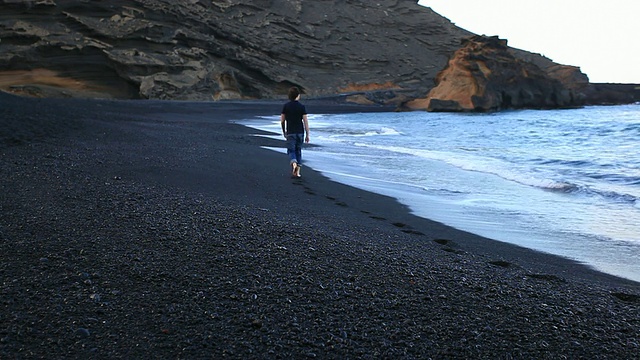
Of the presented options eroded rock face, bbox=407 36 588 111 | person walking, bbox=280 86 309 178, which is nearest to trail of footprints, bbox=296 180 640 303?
person walking, bbox=280 86 309 178

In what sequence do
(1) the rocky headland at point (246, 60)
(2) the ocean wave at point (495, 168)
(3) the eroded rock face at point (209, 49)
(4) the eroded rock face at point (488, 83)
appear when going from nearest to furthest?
(2) the ocean wave at point (495, 168), (3) the eroded rock face at point (209, 49), (1) the rocky headland at point (246, 60), (4) the eroded rock face at point (488, 83)

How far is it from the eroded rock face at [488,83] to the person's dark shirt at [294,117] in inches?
1323

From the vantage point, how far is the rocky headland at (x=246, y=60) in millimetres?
34125

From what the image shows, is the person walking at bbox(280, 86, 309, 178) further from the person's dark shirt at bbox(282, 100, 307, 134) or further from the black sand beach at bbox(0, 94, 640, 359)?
the black sand beach at bbox(0, 94, 640, 359)

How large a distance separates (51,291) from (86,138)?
656 cm

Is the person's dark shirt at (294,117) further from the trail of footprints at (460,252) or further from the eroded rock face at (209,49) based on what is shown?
the eroded rock face at (209,49)

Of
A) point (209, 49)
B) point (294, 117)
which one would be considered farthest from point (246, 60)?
point (294, 117)

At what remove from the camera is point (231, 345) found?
2.01 metres

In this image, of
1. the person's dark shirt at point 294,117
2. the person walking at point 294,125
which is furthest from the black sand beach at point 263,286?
the person's dark shirt at point 294,117

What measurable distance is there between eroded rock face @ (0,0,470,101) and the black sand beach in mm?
31399

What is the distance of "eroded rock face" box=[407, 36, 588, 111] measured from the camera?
39.7 meters

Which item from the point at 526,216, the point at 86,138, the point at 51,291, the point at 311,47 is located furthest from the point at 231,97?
the point at 51,291

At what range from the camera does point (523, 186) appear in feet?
26.2

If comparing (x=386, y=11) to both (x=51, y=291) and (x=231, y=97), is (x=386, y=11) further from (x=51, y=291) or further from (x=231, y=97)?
(x=51, y=291)
